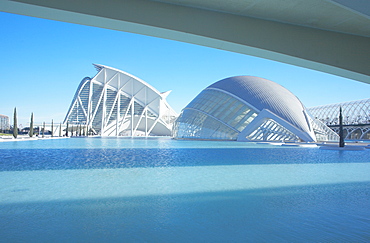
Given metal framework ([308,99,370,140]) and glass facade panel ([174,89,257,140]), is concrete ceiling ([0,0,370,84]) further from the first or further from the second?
metal framework ([308,99,370,140])

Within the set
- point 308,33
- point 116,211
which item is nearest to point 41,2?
point 116,211

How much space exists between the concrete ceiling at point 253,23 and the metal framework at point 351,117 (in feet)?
226

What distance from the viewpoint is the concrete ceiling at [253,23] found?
448 centimetres

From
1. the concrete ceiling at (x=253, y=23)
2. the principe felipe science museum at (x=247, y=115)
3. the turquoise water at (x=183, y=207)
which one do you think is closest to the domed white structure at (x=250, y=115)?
the principe felipe science museum at (x=247, y=115)

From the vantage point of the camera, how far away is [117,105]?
208ft

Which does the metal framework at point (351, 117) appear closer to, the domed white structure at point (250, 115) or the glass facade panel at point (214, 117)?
the domed white structure at point (250, 115)

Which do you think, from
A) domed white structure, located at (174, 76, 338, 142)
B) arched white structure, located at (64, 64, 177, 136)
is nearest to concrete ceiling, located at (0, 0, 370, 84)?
domed white structure, located at (174, 76, 338, 142)

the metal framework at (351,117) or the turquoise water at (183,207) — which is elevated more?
the metal framework at (351,117)

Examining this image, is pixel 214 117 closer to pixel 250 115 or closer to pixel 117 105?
pixel 250 115

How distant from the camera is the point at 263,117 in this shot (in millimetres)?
33656

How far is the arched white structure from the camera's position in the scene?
2480 inches

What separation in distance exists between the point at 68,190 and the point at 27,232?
9.66 ft

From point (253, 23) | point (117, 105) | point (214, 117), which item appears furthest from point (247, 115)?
point (117, 105)

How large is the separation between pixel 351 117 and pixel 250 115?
57096mm
